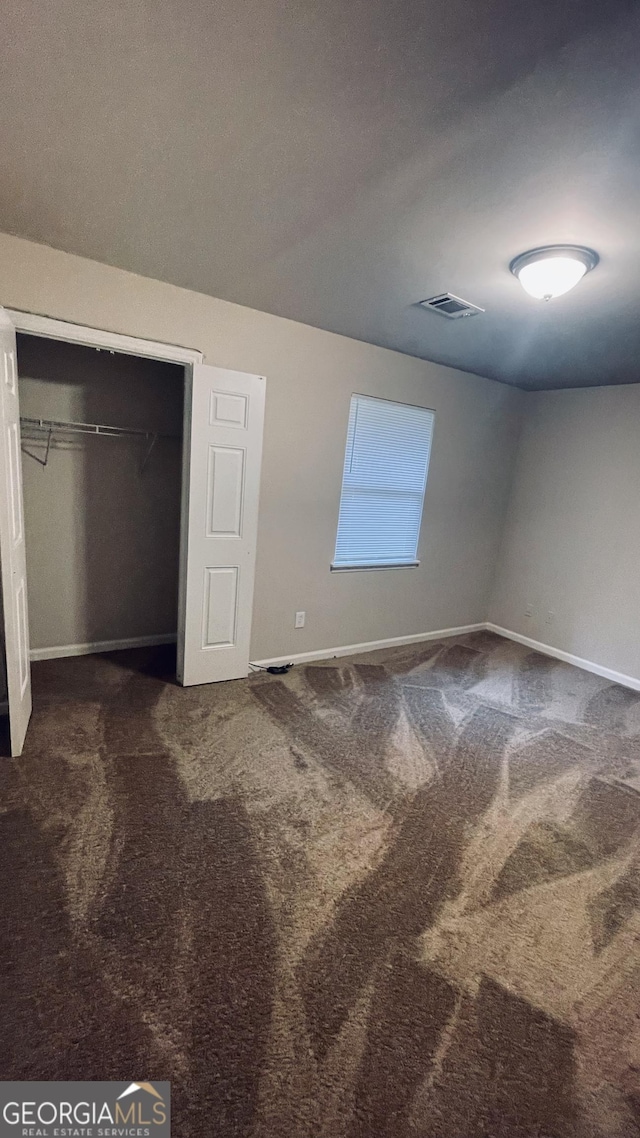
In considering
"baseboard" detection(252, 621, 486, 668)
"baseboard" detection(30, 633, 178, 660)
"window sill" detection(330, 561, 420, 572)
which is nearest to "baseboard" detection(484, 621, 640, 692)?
"baseboard" detection(252, 621, 486, 668)

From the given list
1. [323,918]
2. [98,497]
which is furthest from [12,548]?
[323,918]

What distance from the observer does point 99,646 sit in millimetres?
3730

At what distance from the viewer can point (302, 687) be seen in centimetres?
342

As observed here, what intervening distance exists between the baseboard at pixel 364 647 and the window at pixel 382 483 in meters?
0.72

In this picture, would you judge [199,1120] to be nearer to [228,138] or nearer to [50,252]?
[228,138]

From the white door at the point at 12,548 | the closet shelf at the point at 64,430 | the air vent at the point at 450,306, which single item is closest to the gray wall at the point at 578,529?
the air vent at the point at 450,306

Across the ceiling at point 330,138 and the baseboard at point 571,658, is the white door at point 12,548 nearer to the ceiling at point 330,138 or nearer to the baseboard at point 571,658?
the ceiling at point 330,138

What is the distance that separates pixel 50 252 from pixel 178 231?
790 mm

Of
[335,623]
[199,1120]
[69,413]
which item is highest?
[69,413]

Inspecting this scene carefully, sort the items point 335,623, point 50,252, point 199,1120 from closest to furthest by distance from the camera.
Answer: point 199,1120, point 50,252, point 335,623

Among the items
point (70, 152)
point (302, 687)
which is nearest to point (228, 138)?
point (70, 152)

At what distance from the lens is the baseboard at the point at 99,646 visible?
353 centimetres

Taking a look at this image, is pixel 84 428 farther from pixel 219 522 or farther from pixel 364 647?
pixel 364 647

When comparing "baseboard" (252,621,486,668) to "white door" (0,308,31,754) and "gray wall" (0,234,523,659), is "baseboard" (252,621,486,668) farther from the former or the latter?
"white door" (0,308,31,754)
